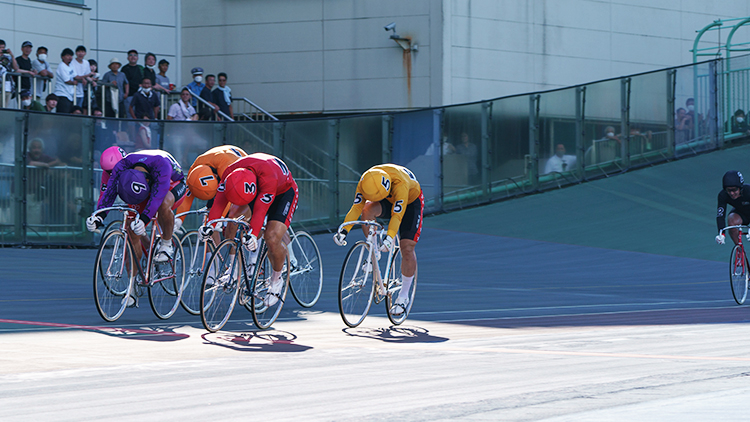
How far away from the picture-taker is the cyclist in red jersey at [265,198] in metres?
8.79

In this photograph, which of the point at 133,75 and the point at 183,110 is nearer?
the point at 133,75

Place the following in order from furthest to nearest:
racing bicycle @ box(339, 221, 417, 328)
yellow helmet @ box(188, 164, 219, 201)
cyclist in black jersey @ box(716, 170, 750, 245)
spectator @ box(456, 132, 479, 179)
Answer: spectator @ box(456, 132, 479, 179), cyclist in black jersey @ box(716, 170, 750, 245), yellow helmet @ box(188, 164, 219, 201), racing bicycle @ box(339, 221, 417, 328)

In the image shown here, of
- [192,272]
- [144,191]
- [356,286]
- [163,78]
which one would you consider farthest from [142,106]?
[356,286]

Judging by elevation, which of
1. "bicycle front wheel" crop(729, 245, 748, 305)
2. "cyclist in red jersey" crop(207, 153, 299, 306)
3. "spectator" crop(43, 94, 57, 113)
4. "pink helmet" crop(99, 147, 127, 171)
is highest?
"spectator" crop(43, 94, 57, 113)

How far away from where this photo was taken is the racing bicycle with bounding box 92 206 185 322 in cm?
920

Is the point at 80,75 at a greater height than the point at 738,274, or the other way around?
the point at 80,75

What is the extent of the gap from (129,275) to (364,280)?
2.16 m

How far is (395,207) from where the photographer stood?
9.25m

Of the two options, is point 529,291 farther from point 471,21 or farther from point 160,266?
point 471,21

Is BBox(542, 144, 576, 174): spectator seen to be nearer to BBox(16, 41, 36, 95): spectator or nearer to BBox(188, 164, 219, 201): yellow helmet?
BBox(16, 41, 36, 95): spectator

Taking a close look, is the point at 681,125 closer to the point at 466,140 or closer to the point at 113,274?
the point at 466,140

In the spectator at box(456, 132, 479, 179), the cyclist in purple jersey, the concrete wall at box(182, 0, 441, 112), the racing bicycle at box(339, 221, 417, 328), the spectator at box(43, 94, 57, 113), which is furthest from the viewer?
the concrete wall at box(182, 0, 441, 112)

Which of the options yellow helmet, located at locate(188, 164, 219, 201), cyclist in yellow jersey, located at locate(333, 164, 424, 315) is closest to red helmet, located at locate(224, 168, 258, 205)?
cyclist in yellow jersey, located at locate(333, 164, 424, 315)

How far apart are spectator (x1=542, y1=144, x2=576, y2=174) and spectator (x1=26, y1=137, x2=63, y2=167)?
1091cm
